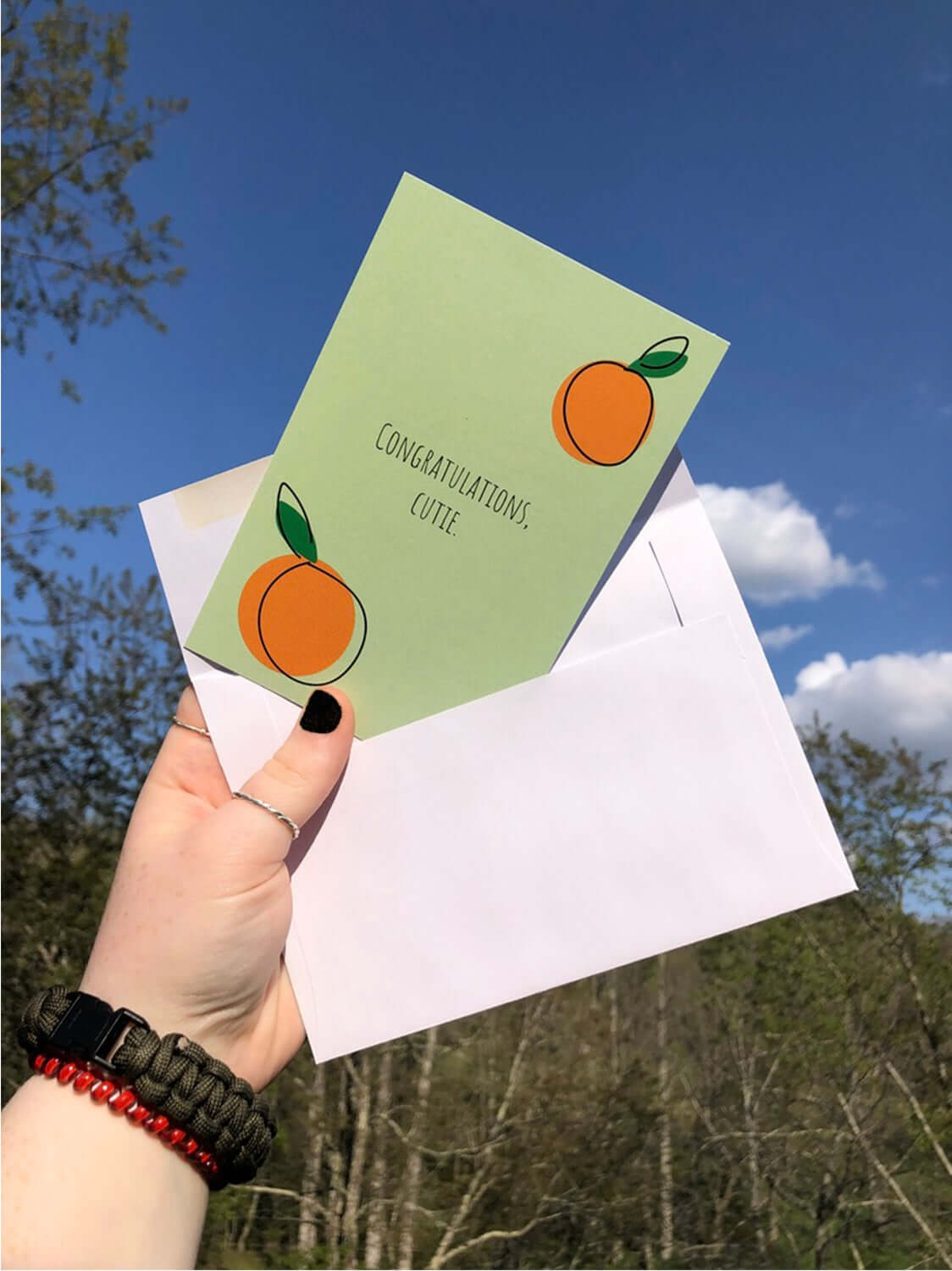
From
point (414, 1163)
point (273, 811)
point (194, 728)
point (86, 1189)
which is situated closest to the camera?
point (86, 1189)

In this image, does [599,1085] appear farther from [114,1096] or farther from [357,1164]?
[114,1096]

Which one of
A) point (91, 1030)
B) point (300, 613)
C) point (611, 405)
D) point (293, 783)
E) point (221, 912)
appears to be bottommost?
point (91, 1030)

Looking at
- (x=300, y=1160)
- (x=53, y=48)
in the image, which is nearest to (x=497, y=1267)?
(x=300, y=1160)

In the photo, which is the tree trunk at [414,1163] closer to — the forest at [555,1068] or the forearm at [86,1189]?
the forest at [555,1068]

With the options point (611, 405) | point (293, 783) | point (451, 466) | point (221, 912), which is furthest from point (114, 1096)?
point (611, 405)

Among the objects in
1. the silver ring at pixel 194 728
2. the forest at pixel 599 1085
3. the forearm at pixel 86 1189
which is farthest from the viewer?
the forest at pixel 599 1085

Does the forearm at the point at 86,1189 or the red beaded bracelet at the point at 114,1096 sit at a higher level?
the red beaded bracelet at the point at 114,1096

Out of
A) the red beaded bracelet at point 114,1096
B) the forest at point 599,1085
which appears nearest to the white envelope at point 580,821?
the red beaded bracelet at point 114,1096

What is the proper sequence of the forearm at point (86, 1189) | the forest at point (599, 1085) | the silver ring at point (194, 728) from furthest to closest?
the forest at point (599, 1085) < the silver ring at point (194, 728) < the forearm at point (86, 1189)
